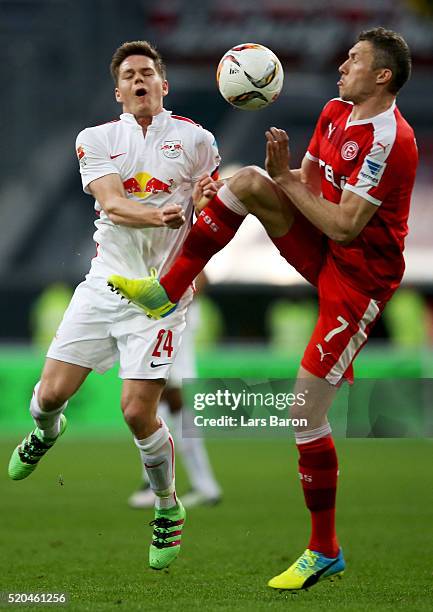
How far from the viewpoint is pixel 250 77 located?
575cm

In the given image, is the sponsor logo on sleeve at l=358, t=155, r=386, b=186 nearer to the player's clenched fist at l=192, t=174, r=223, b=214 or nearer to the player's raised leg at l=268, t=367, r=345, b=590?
the player's clenched fist at l=192, t=174, r=223, b=214

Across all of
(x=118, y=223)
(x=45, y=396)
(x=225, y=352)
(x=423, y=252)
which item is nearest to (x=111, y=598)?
(x=45, y=396)

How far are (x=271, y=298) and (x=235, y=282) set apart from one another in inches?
26.3

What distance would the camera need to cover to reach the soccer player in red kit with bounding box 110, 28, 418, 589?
221 inches

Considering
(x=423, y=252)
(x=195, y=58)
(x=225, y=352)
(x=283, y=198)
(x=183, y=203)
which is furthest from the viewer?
(x=195, y=58)

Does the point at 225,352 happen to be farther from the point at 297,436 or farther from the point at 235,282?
the point at 297,436

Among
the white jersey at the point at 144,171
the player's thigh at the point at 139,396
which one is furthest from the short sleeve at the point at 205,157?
the player's thigh at the point at 139,396

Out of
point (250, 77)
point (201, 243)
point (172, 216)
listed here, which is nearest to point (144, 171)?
point (201, 243)

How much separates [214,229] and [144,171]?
1.65 ft

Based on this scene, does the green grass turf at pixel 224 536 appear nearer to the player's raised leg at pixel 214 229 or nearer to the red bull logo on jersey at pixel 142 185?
the player's raised leg at pixel 214 229

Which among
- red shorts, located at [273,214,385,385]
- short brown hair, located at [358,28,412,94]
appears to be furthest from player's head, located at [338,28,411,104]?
red shorts, located at [273,214,385,385]

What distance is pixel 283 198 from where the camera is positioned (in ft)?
19.0

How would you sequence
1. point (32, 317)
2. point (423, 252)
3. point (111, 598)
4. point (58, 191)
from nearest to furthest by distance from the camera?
point (111, 598)
point (32, 317)
point (423, 252)
point (58, 191)

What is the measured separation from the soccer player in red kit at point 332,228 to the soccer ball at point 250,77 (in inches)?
9.4
